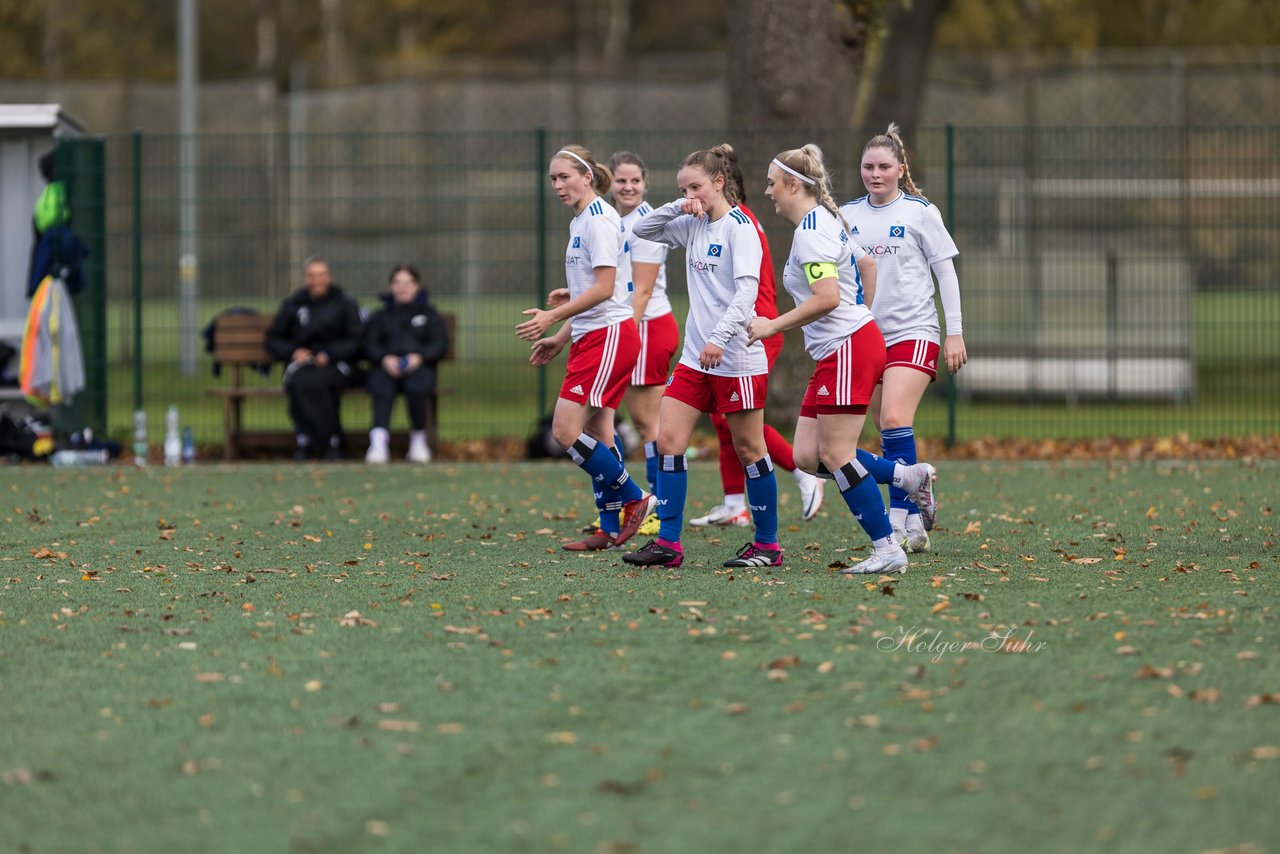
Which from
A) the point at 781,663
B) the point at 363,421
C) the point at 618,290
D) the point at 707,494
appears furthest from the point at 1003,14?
the point at 781,663

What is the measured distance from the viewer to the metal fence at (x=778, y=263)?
14406 millimetres

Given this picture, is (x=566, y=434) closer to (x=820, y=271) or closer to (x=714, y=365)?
(x=714, y=365)

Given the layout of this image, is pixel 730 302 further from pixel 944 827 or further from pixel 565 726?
pixel 944 827

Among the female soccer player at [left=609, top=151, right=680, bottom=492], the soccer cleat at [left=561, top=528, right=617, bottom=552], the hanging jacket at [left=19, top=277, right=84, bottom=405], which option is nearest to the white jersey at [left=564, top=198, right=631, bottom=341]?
the female soccer player at [left=609, top=151, right=680, bottom=492]

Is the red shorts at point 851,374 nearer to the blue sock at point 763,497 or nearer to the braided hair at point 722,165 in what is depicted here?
the blue sock at point 763,497

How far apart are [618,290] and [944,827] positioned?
188 inches

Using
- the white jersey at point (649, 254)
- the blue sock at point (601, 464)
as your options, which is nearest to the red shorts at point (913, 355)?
the white jersey at point (649, 254)

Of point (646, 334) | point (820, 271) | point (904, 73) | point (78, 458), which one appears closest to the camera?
point (820, 271)

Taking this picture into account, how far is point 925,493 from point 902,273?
100 centimetres

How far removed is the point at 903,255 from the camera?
7848 mm

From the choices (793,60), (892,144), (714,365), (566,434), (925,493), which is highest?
(793,60)

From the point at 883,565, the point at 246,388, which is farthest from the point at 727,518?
the point at 246,388

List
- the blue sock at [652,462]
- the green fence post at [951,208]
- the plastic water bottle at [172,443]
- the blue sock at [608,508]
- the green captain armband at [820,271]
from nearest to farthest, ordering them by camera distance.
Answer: the green captain armband at [820,271] → the blue sock at [608,508] → the blue sock at [652,462] → the plastic water bottle at [172,443] → the green fence post at [951,208]

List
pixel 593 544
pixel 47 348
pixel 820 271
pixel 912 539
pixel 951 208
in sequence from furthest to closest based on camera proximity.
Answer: pixel 951 208 < pixel 47 348 < pixel 593 544 < pixel 912 539 < pixel 820 271
